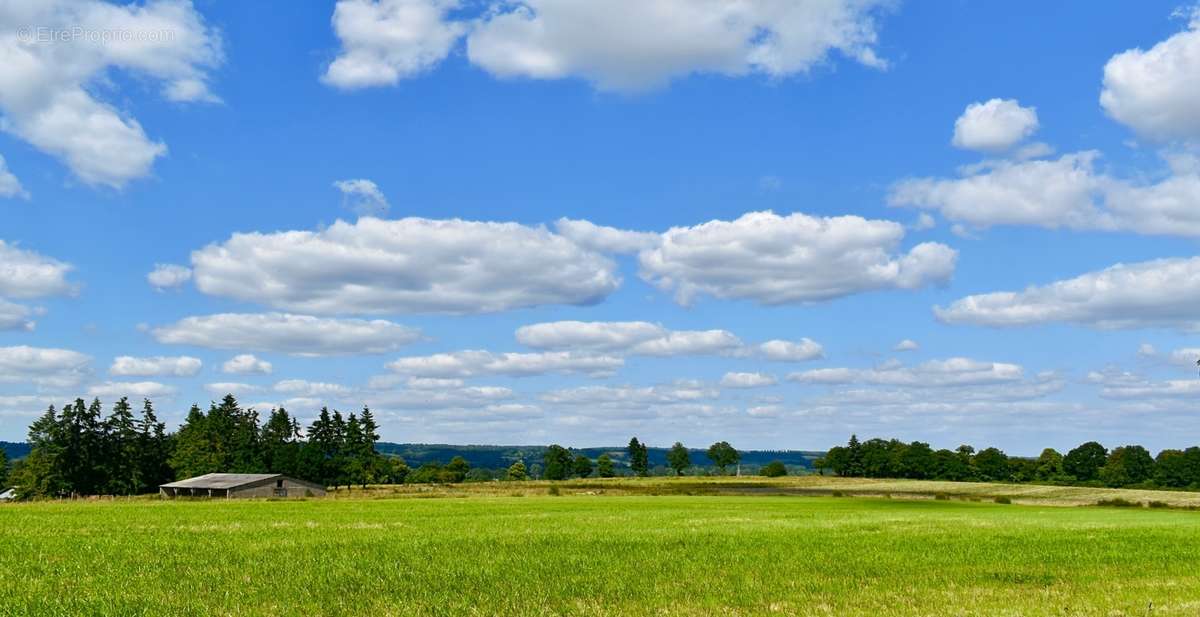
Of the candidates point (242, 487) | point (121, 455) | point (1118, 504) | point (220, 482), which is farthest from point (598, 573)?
point (121, 455)

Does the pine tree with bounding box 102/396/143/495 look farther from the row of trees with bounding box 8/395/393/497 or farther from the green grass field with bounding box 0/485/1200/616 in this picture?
the green grass field with bounding box 0/485/1200/616

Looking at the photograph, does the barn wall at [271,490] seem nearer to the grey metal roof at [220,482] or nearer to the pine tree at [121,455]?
the grey metal roof at [220,482]

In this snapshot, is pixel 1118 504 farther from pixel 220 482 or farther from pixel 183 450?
pixel 183 450

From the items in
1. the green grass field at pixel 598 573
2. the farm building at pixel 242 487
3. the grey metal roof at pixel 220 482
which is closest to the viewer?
the green grass field at pixel 598 573

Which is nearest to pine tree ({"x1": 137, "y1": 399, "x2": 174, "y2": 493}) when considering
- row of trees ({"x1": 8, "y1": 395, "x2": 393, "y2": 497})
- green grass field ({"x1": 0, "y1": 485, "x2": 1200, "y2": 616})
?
row of trees ({"x1": 8, "y1": 395, "x2": 393, "y2": 497})

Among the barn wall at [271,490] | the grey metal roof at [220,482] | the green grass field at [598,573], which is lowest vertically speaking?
the barn wall at [271,490]

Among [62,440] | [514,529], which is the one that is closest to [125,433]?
[62,440]

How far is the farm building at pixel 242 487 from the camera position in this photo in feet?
412

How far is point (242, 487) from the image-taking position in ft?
411

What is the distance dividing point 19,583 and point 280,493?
12107 centimetres

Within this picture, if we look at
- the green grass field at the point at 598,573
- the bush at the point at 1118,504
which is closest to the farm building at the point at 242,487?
the green grass field at the point at 598,573

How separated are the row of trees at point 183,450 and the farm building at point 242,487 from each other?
1752cm

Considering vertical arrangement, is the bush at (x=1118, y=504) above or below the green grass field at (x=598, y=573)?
below

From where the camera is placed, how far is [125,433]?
508ft
